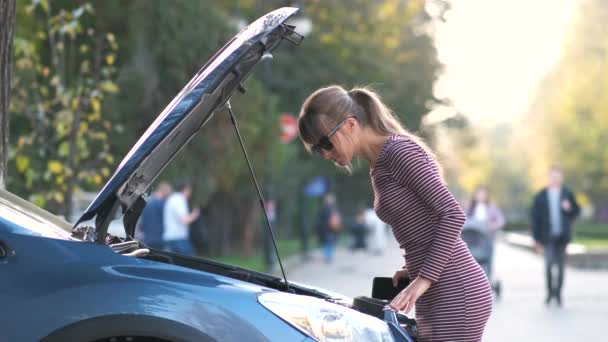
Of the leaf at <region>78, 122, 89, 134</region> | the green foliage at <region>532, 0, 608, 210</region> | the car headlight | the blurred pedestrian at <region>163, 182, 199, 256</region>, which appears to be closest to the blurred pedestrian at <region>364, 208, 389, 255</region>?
the blurred pedestrian at <region>163, 182, 199, 256</region>

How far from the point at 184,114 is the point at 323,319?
0.86 meters

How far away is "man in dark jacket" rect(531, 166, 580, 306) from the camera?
1465cm

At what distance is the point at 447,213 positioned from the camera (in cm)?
409

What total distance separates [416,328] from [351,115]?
87cm

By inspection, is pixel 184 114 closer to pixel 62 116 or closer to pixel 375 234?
pixel 62 116

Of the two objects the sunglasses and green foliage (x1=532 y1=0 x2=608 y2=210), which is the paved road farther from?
green foliage (x1=532 y1=0 x2=608 y2=210)

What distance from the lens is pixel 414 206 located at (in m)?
4.17

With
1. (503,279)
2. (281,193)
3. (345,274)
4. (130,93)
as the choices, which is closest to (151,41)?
(130,93)

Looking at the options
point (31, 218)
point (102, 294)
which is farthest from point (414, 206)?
point (31, 218)

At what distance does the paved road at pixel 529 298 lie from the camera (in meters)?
11.4

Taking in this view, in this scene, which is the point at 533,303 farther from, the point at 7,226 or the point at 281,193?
the point at 281,193

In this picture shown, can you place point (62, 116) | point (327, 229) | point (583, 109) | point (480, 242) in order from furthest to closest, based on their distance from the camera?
1. point (583, 109)
2. point (327, 229)
3. point (480, 242)
4. point (62, 116)

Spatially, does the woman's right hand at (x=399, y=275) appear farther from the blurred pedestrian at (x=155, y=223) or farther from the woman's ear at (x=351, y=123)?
the blurred pedestrian at (x=155, y=223)

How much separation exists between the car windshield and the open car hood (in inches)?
5.5
